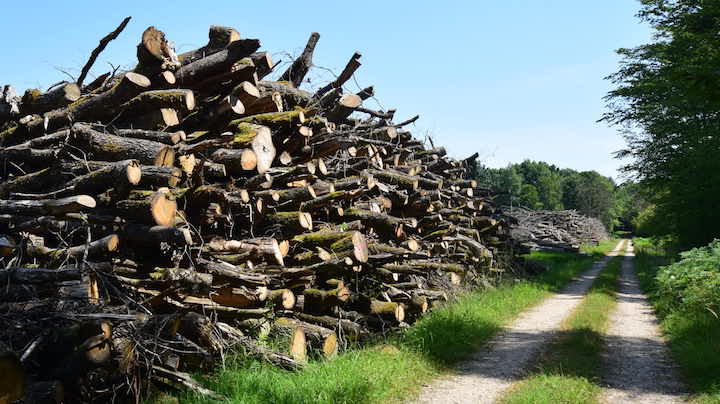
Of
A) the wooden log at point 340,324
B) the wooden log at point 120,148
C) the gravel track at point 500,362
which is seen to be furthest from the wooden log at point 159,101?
the gravel track at point 500,362

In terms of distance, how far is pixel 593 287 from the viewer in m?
16.7

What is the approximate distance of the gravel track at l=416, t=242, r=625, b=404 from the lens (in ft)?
20.5

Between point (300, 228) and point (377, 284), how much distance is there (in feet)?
6.75

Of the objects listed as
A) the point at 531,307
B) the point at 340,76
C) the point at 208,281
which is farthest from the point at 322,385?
the point at 531,307

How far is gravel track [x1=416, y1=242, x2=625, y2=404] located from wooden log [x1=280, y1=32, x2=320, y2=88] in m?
5.10

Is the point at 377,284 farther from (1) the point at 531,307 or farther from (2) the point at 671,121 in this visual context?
(2) the point at 671,121

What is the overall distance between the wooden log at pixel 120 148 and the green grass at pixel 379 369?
2.28m

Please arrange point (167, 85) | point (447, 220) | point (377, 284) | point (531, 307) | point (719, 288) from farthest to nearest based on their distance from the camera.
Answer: point (447, 220)
point (531, 307)
point (719, 288)
point (377, 284)
point (167, 85)

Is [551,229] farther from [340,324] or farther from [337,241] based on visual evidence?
[340,324]

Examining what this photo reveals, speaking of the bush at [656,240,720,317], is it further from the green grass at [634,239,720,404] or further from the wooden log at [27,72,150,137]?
the wooden log at [27,72,150,137]

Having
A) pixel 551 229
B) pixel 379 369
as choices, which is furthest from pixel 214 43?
pixel 551 229

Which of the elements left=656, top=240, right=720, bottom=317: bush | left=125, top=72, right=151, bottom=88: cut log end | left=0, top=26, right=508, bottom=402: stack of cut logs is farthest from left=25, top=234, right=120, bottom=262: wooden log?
left=656, top=240, right=720, bottom=317: bush

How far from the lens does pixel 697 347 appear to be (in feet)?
26.7

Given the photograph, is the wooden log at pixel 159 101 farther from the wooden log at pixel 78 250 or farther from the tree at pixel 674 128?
the tree at pixel 674 128
